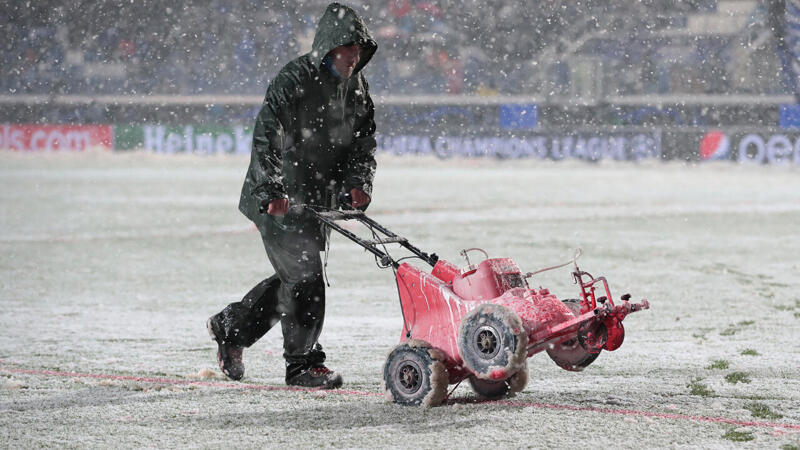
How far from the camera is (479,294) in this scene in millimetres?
4062

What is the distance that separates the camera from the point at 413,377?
4.16 meters

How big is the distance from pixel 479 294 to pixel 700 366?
1650 mm

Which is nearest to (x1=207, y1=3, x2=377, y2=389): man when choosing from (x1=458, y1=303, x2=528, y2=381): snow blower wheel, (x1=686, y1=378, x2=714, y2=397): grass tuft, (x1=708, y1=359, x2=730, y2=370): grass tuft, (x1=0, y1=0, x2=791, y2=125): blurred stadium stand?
(x1=458, y1=303, x2=528, y2=381): snow blower wheel

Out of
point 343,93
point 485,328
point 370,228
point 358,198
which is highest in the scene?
point 343,93

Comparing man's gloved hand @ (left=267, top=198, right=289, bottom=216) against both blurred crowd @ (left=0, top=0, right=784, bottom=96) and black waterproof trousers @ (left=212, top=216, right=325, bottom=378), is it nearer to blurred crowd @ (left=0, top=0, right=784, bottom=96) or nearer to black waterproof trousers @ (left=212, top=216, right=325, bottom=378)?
black waterproof trousers @ (left=212, top=216, right=325, bottom=378)

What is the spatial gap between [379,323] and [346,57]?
2572mm

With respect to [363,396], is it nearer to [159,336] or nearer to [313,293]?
[313,293]

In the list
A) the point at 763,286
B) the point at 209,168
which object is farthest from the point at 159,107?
the point at 763,286

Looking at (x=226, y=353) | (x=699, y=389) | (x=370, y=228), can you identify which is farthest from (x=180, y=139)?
(x=699, y=389)

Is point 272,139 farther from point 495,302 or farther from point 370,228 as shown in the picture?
point 495,302

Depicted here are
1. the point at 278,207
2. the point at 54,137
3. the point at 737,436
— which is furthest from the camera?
the point at 54,137

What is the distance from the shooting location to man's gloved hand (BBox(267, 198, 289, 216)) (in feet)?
14.0

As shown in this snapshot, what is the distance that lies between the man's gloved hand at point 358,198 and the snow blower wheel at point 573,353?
99cm

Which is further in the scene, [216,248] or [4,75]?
[4,75]
